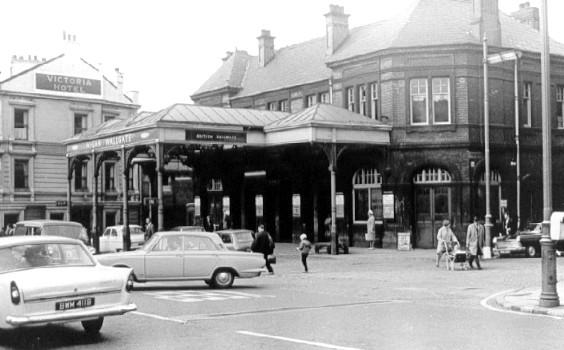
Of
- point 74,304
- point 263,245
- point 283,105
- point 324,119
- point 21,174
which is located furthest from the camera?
point 21,174

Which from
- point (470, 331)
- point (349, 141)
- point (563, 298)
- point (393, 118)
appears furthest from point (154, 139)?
point (470, 331)

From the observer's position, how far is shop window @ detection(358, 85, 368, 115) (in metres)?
36.3

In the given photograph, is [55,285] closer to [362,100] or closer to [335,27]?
[362,100]

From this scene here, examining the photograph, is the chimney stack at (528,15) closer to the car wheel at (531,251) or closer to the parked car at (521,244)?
the parked car at (521,244)

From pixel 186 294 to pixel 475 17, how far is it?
22.0m

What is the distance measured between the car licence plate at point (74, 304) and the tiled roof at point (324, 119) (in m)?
20.6

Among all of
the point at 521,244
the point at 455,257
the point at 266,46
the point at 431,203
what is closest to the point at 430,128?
the point at 431,203

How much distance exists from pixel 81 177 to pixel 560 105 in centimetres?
2868

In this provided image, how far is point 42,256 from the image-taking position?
37.9 ft

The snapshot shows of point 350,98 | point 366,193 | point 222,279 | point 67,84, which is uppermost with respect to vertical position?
point 67,84

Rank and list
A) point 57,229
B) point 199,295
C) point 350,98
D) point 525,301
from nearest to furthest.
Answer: point 525,301, point 199,295, point 57,229, point 350,98

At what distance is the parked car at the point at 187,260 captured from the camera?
18562mm

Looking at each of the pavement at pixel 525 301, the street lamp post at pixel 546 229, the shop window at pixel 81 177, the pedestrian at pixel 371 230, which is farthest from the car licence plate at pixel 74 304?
the shop window at pixel 81 177

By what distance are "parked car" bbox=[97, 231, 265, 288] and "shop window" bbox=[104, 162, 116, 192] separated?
33.1 m
